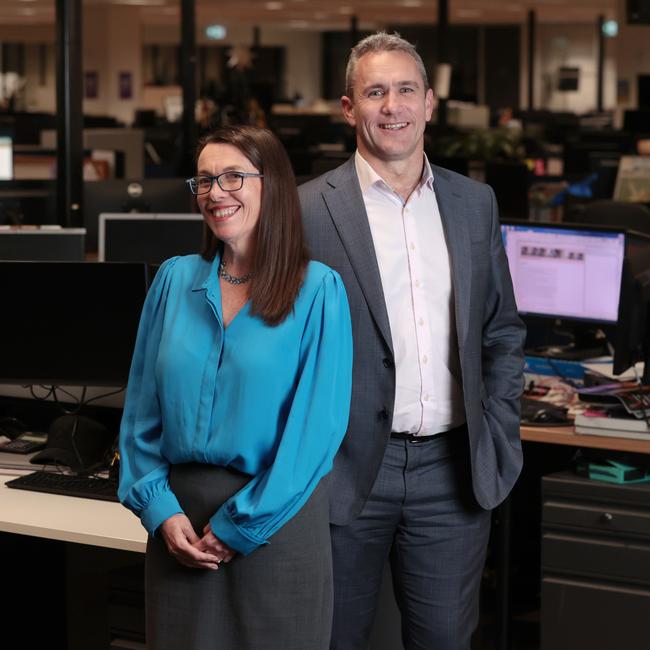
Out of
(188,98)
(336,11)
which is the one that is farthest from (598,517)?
(336,11)

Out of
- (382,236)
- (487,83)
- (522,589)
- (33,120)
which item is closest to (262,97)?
(33,120)

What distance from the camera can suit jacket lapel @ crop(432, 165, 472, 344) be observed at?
7.45 ft

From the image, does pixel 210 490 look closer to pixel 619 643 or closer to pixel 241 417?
pixel 241 417

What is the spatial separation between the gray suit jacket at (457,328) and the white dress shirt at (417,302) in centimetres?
3

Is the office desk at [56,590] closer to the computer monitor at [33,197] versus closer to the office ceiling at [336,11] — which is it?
the computer monitor at [33,197]

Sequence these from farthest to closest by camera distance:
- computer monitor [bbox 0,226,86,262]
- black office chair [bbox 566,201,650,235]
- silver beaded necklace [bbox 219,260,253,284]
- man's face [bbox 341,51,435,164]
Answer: black office chair [bbox 566,201,650,235] → computer monitor [bbox 0,226,86,262] → man's face [bbox 341,51,435,164] → silver beaded necklace [bbox 219,260,253,284]

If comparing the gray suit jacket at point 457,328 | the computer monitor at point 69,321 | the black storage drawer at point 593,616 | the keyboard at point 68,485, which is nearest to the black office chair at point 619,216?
A: the black storage drawer at point 593,616

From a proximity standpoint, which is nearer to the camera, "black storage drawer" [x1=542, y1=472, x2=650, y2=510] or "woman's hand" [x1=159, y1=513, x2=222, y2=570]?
"woman's hand" [x1=159, y1=513, x2=222, y2=570]

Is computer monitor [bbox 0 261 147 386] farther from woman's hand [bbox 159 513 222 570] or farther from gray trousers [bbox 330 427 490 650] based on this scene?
woman's hand [bbox 159 513 222 570]

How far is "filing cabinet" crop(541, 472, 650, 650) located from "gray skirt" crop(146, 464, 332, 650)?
1.19m

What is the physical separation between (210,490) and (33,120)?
11749 millimetres

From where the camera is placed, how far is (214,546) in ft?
6.31

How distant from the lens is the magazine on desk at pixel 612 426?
2994 millimetres

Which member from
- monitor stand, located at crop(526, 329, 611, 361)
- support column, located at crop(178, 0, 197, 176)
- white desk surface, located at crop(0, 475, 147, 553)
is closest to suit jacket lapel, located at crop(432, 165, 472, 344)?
white desk surface, located at crop(0, 475, 147, 553)
